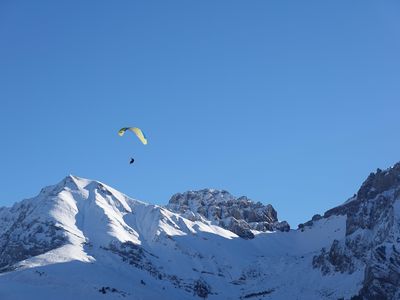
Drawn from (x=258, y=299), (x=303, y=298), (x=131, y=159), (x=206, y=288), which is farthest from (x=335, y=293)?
(x=131, y=159)

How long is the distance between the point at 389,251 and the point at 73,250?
8272cm

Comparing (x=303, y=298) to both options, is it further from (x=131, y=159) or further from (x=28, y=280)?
(x=131, y=159)

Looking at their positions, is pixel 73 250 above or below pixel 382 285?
above

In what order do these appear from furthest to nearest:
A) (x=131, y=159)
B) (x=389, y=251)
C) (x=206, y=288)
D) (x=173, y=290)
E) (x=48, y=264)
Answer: (x=206, y=288) < (x=173, y=290) < (x=48, y=264) < (x=389, y=251) < (x=131, y=159)

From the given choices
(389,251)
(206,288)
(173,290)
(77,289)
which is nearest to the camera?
(77,289)

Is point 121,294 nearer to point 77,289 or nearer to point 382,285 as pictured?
point 77,289

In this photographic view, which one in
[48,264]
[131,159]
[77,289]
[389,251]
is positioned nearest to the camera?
[131,159]

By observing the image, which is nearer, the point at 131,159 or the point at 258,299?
the point at 131,159

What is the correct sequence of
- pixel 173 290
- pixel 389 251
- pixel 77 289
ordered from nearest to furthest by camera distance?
1. pixel 77 289
2. pixel 389 251
3. pixel 173 290

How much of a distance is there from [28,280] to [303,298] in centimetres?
7359

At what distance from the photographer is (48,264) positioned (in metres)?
168

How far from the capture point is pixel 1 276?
496 ft

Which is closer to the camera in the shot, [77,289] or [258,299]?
[77,289]

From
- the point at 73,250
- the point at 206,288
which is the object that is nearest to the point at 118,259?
the point at 73,250
